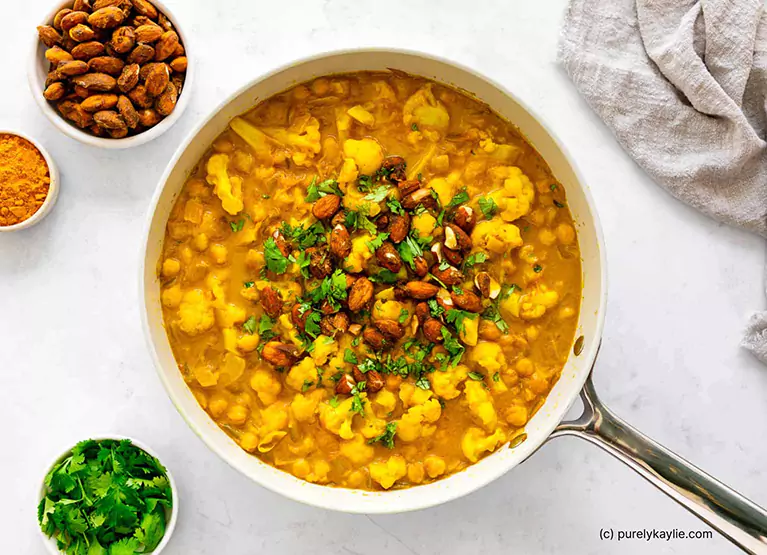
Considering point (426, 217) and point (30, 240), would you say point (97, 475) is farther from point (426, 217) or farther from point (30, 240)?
point (426, 217)

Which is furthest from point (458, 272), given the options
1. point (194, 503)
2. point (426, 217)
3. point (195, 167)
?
point (194, 503)

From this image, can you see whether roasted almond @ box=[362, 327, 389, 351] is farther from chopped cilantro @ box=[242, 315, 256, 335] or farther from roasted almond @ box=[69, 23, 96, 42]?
roasted almond @ box=[69, 23, 96, 42]

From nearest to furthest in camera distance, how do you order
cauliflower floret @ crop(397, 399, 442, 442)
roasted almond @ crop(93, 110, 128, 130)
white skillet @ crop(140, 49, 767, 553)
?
white skillet @ crop(140, 49, 767, 553), cauliflower floret @ crop(397, 399, 442, 442), roasted almond @ crop(93, 110, 128, 130)

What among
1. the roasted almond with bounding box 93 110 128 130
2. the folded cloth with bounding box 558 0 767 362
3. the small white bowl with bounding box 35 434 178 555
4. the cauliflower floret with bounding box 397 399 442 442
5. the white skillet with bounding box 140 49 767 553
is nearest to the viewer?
the white skillet with bounding box 140 49 767 553

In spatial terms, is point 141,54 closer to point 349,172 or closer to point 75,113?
point 75,113

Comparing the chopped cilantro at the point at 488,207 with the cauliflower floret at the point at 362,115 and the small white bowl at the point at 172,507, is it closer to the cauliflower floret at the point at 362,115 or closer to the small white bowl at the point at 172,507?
the cauliflower floret at the point at 362,115

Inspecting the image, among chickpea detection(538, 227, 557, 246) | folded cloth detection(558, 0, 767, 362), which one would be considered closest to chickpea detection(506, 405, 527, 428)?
chickpea detection(538, 227, 557, 246)
